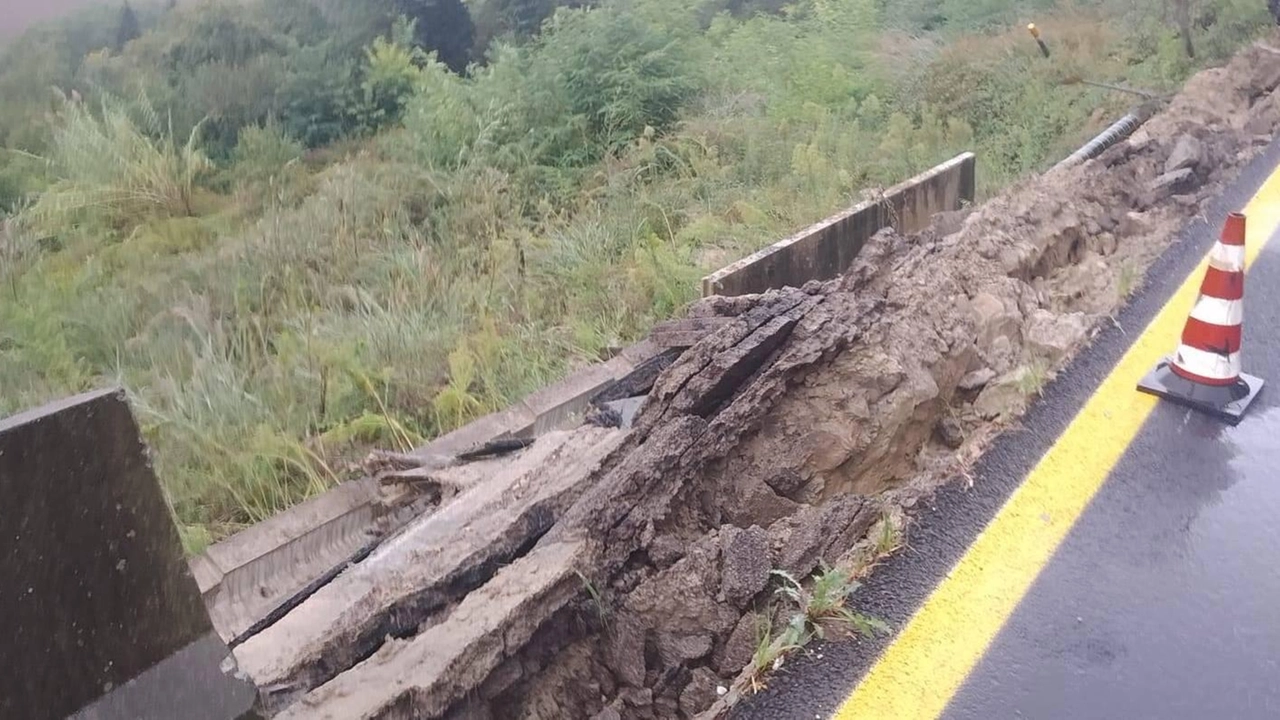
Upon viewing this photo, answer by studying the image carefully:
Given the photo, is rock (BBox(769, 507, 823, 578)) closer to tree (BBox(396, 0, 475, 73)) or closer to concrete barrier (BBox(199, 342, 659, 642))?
concrete barrier (BBox(199, 342, 659, 642))

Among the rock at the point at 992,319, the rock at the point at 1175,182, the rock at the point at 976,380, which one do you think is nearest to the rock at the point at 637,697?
the rock at the point at 976,380

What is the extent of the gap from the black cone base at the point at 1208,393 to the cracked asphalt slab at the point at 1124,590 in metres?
0.05

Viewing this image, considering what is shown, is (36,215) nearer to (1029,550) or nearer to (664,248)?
(664,248)

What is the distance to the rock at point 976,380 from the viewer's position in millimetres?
3621

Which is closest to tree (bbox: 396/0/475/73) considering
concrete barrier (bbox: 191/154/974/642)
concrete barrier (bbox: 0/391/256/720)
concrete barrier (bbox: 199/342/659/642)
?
concrete barrier (bbox: 191/154/974/642)

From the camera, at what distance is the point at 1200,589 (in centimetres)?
263

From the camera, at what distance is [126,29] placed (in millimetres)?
9641

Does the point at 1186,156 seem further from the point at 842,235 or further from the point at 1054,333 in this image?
the point at 1054,333

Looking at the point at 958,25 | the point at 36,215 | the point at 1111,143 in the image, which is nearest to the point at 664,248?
the point at 1111,143

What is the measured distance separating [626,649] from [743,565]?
406 millimetres

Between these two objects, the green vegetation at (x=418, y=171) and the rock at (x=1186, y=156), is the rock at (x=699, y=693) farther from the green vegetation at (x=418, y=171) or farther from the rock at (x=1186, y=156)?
the rock at (x=1186, y=156)

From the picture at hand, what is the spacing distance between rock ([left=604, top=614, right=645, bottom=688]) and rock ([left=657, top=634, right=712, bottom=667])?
0.06 meters

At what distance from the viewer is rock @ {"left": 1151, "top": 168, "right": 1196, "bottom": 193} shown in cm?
539

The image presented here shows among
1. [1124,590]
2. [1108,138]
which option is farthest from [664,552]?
[1108,138]
